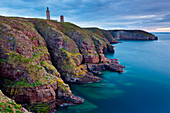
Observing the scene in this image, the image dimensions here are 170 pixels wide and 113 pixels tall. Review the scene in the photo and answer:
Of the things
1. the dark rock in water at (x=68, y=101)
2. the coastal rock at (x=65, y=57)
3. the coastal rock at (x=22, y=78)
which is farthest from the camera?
the coastal rock at (x=65, y=57)

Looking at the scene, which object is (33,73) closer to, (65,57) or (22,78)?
(22,78)

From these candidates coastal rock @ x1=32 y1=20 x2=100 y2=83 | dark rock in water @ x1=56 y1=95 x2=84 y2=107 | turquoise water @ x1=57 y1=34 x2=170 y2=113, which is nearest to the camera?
turquoise water @ x1=57 y1=34 x2=170 y2=113

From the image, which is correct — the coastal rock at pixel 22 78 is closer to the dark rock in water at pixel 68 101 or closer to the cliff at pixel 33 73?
the cliff at pixel 33 73

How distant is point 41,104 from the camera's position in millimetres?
34906

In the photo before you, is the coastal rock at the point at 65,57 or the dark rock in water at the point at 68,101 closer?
the dark rock in water at the point at 68,101

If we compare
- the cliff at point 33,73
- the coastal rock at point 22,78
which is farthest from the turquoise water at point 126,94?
the coastal rock at point 22,78

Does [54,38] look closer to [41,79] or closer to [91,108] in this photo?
[41,79]

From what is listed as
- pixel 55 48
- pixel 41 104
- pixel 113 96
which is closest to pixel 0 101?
pixel 41 104

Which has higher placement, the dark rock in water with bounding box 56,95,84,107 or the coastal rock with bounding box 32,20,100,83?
the coastal rock with bounding box 32,20,100,83

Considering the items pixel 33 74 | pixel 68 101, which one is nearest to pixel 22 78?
pixel 33 74

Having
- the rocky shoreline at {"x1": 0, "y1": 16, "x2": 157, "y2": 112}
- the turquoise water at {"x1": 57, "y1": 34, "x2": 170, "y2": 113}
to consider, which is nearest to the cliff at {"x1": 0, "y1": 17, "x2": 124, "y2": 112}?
the rocky shoreline at {"x1": 0, "y1": 16, "x2": 157, "y2": 112}

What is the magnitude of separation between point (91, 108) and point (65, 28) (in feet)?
188

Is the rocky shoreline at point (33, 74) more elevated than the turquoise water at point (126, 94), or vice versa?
the rocky shoreline at point (33, 74)

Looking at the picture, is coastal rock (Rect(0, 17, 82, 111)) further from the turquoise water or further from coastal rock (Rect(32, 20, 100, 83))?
coastal rock (Rect(32, 20, 100, 83))
